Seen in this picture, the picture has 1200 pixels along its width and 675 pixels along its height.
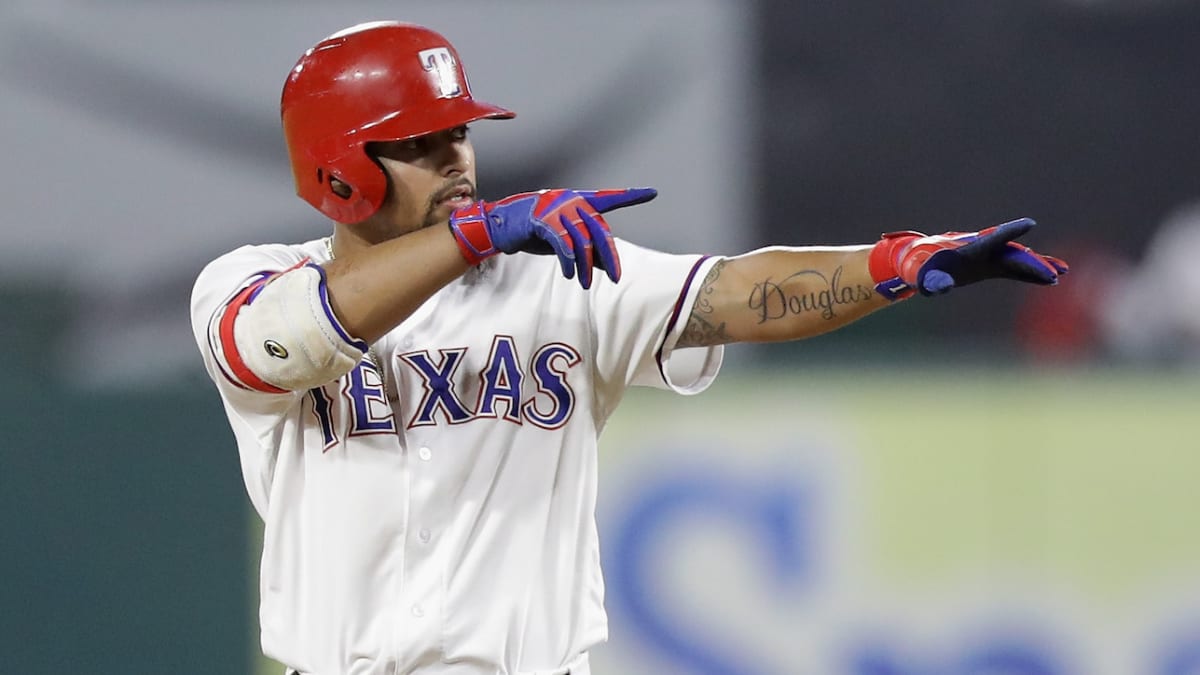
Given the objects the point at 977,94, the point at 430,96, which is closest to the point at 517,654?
the point at 430,96

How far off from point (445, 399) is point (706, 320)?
35 centimetres

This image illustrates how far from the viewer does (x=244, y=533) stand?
11.7ft

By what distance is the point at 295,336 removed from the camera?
1.82m

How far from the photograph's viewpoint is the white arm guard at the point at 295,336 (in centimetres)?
182

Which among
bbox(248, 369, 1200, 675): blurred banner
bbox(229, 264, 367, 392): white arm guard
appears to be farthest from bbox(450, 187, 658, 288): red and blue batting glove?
bbox(248, 369, 1200, 675): blurred banner

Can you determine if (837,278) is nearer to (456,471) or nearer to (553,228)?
(553,228)

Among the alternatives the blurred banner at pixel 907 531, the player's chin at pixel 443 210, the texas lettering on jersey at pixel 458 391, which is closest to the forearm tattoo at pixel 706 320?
the texas lettering on jersey at pixel 458 391

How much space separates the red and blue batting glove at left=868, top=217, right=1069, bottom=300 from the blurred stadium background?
1645 mm

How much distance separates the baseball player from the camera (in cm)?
202

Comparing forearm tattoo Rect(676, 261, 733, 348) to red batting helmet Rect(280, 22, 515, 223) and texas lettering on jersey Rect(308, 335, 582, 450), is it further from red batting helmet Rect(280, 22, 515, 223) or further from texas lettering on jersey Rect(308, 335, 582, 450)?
red batting helmet Rect(280, 22, 515, 223)

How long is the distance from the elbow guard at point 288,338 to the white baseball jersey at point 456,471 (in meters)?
0.10

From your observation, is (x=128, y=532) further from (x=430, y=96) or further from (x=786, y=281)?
(x=786, y=281)

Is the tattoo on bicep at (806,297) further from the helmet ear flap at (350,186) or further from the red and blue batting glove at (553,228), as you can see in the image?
the helmet ear flap at (350,186)

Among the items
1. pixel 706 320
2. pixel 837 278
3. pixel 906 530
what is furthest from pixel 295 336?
pixel 906 530
